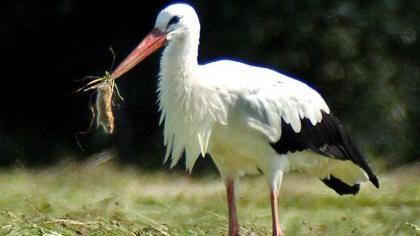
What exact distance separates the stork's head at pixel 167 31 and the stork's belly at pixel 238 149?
48cm

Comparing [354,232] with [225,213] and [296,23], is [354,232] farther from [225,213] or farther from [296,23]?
[296,23]

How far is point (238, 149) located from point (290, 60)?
10.3 ft

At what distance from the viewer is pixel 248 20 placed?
962 cm

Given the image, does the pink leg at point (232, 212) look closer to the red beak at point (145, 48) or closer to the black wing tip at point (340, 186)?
the black wing tip at point (340, 186)

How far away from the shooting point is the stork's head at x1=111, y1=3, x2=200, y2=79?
20.6 ft

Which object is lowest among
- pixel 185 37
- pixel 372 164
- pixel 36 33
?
pixel 372 164

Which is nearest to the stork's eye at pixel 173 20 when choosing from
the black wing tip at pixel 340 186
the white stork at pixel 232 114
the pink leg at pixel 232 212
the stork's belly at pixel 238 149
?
the white stork at pixel 232 114

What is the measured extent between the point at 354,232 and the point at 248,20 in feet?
6.89

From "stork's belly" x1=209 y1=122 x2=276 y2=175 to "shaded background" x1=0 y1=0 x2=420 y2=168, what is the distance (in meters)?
2.59

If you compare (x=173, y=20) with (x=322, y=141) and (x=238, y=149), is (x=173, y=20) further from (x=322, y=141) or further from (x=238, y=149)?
(x=322, y=141)

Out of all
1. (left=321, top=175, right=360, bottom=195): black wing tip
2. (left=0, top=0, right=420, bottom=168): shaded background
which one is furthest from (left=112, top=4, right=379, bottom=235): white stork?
(left=0, top=0, right=420, bottom=168): shaded background

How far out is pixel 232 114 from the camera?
651cm

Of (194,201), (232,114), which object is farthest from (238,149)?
(194,201)

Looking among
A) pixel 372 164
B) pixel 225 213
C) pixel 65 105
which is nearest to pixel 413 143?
pixel 372 164
